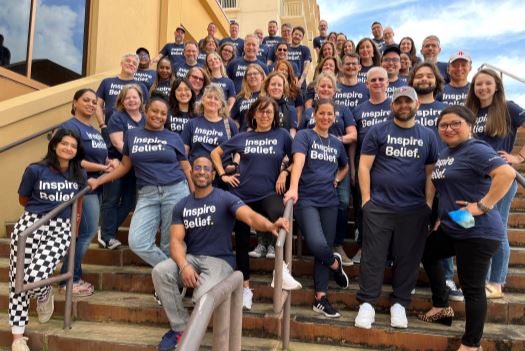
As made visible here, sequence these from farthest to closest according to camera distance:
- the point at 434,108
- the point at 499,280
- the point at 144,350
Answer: the point at 434,108 → the point at 499,280 → the point at 144,350

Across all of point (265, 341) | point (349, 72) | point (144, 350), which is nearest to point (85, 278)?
point (144, 350)

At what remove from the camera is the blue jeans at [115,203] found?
14.8 feet

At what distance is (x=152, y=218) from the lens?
149 inches

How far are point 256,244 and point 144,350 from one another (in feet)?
5.73

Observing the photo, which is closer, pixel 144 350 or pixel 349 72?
pixel 144 350

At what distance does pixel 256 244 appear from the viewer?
4.61 metres

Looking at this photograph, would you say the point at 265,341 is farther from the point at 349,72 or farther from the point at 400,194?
the point at 349,72

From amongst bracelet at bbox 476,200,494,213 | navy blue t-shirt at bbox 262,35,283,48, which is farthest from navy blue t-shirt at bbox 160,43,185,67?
bracelet at bbox 476,200,494,213

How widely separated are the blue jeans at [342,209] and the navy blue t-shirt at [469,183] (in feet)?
4.02

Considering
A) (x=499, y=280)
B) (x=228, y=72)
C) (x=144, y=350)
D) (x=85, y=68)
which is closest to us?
(x=144, y=350)

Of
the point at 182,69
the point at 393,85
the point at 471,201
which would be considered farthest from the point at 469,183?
the point at 182,69

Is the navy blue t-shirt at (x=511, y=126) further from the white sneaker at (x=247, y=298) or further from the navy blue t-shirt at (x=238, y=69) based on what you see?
the navy blue t-shirt at (x=238, y=69)

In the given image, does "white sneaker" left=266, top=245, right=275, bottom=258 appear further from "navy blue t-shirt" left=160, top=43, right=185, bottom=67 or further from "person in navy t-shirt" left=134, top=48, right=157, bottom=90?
"navy blue t-shirt" left=160, top=43, right=185, bottom=67

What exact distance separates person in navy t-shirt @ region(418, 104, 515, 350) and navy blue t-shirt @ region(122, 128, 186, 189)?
2.32m
